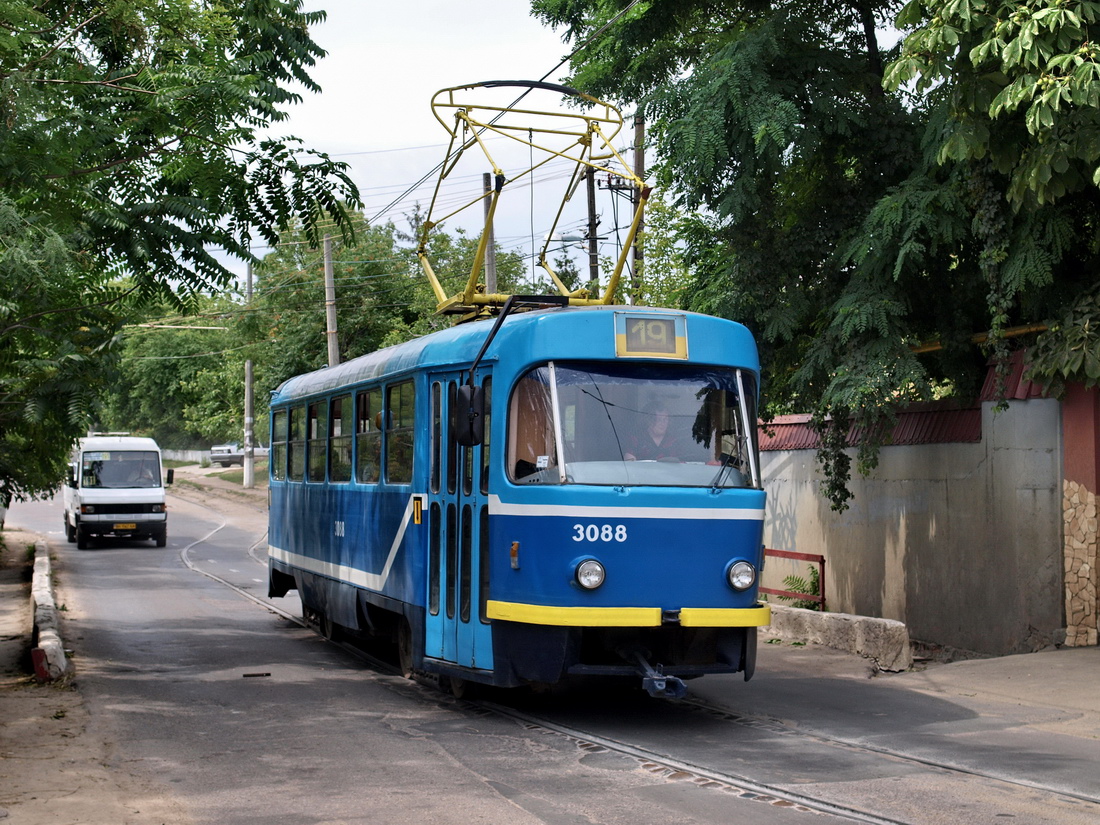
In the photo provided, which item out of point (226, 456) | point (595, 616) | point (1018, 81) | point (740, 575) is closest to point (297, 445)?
point (595, 616)

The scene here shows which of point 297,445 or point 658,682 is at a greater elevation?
point 297,445

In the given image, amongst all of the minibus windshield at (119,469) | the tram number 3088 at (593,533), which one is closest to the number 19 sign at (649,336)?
the tram number 3088 at (593,533)

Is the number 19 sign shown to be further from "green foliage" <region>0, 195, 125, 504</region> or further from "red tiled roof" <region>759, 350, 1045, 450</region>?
"red tiled roof" <region>759, 350, 1045, 450</region>

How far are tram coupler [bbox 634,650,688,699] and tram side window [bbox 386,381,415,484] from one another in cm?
309

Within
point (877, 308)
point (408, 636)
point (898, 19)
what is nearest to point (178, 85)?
point (408, 636)

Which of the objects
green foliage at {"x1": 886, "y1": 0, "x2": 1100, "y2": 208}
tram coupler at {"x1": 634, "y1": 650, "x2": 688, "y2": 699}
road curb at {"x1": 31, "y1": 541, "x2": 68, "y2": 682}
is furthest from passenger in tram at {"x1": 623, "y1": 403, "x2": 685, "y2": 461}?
road curb at {"x1": 31, "y1": 541, "x2": 68, "y2": 682}

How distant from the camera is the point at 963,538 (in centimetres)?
1468

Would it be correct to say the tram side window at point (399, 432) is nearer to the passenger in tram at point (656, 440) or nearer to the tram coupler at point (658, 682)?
the passenger in tram at point (656, 440)

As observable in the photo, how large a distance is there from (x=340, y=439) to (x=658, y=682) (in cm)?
615

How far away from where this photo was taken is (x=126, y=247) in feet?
37.3

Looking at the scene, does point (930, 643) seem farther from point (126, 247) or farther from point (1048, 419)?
point (126, 247)

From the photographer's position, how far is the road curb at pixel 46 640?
40.2ft

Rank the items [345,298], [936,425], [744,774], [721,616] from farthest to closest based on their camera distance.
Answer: [345,298], [936,425], [721,616], [744,774]

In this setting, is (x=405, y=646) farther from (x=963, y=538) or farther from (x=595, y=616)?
(x=963, y=538)
